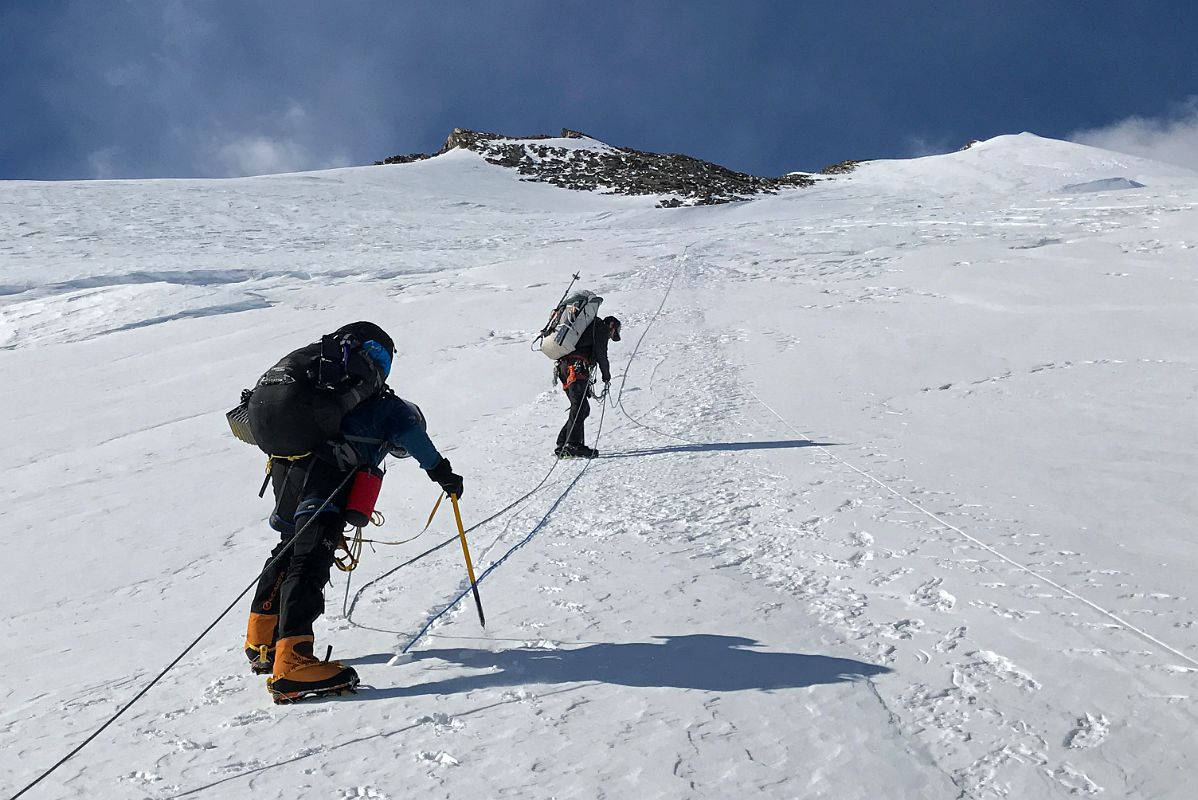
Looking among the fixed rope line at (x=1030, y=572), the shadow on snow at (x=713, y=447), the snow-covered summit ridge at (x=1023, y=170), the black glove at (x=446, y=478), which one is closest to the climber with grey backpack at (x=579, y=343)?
the shadow on snow at (x=713, y=447)

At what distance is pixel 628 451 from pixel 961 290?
25.3ft

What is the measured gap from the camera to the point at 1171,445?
5.63m

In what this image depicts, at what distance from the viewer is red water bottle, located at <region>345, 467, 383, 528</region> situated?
3.45 meters

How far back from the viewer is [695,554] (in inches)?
170

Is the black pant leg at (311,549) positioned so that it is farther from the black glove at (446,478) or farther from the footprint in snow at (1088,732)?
the footprint in snow at (1088,732)

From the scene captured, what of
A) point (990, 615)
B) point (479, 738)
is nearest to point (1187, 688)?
point (990, 615)

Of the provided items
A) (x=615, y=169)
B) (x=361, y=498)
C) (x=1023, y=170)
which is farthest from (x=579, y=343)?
(x=615, y=169)

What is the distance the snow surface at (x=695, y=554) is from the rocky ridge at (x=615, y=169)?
2441 cm

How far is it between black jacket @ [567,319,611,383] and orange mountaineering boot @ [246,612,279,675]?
15.3ft

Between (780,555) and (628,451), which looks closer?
(780,555)

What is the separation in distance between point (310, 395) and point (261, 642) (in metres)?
1.01

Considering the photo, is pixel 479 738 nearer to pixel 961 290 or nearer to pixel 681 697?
pixel 681 697

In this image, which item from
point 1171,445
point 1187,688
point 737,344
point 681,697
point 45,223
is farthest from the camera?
point 45,223

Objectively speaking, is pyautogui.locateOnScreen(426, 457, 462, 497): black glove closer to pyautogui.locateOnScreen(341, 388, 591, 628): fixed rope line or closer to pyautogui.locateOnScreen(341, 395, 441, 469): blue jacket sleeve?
pyautogui.locateOnScreen(341, 395, 441, 469): blue jacket sleeve
